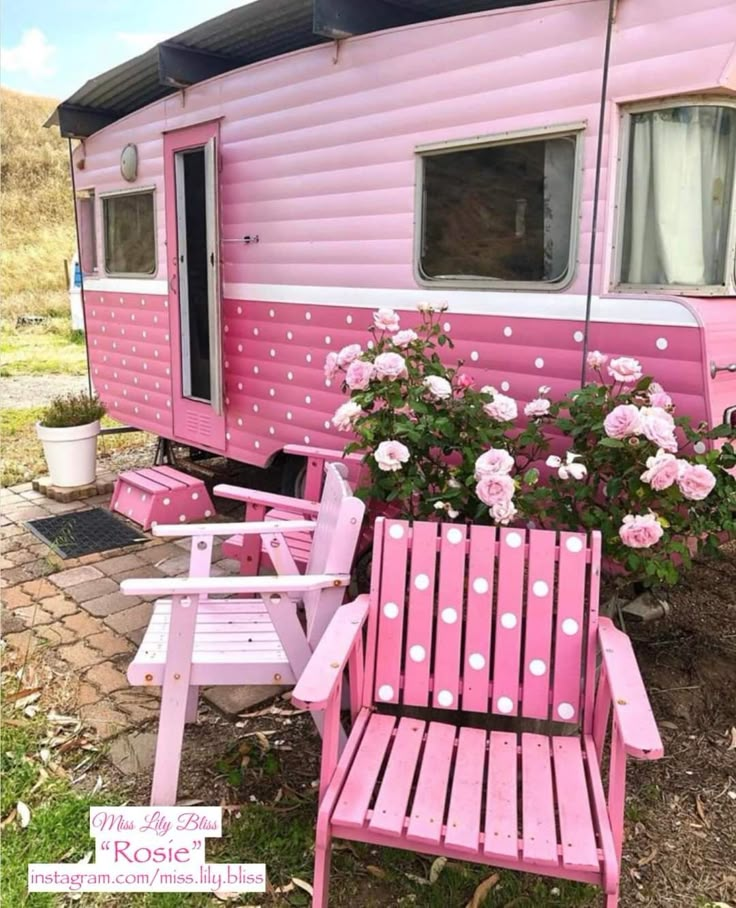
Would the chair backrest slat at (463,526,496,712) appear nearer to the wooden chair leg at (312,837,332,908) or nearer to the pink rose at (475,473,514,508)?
the pink rose at (475,473,514,508)

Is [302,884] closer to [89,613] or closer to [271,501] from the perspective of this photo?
[271,501]

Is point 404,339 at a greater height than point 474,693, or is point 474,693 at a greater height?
point 404,339

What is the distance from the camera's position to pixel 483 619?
2.46 metres

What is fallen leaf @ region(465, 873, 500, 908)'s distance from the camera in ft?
7.07

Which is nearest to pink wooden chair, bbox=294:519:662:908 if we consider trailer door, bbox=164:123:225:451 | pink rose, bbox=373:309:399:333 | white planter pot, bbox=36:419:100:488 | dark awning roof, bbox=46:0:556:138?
pink rose, bbox=373:309:399:333

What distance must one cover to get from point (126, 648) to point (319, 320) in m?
1.82

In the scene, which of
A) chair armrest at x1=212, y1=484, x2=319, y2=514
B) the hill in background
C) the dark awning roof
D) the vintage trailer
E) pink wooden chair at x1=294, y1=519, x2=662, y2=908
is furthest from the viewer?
the hill in background

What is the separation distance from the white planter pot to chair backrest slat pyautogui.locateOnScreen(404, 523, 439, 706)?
3.70 metres

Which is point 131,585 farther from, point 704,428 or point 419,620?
point 704,428

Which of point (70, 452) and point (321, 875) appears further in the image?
point (70, 452)

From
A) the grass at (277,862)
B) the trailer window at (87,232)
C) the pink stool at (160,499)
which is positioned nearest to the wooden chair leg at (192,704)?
the grass at (277,862)

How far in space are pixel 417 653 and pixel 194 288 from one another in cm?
349

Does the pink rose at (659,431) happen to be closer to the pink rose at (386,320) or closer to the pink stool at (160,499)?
the pink rose at (386,320)

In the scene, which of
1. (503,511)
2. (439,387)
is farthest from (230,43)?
(503,511)
